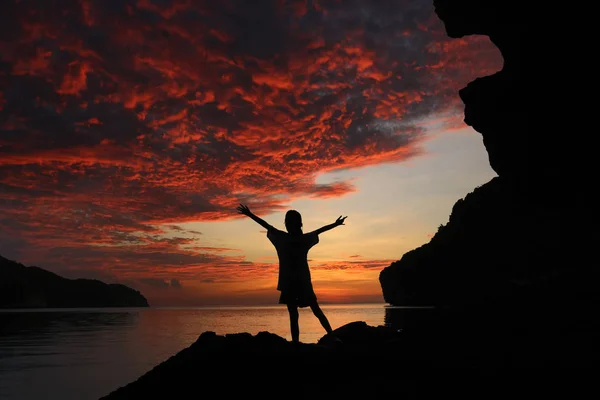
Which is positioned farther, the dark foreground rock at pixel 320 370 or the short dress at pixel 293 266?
the short dress at pixel 293 266

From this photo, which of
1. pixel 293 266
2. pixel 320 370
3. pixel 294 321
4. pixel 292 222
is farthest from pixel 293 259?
pixel 320 370

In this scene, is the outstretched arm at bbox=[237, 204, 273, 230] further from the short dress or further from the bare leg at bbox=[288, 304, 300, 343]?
the bare leg at bbox=[288, 304, 300, 343]

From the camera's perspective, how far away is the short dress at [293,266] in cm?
815

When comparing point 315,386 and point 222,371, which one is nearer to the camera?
point 315,386

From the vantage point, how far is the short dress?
8.15 meters

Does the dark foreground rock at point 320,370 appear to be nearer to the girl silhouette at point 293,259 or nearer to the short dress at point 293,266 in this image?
the girl silhouette at point 293,259

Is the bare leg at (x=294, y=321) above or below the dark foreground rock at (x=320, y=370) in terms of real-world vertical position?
above

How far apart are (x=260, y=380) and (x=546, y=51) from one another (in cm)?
1114

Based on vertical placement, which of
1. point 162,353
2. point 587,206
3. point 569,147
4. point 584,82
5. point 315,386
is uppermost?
point 584,82

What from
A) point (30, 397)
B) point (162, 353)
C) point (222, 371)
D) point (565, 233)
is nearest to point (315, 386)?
point (222, 371)

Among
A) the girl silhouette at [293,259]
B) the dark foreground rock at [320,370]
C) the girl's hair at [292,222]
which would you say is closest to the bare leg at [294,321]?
the girl silhouette at [293,259]

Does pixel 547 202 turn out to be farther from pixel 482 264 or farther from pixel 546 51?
pixel 482 264

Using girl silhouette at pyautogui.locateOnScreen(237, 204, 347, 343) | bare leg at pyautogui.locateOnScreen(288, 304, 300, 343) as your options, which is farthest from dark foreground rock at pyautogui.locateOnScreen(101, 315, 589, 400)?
girl silhouette at pyautogui.locateOnScreen(237, 204, 347, 343)

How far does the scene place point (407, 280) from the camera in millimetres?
139375
